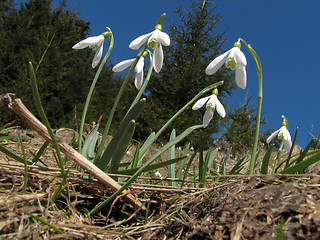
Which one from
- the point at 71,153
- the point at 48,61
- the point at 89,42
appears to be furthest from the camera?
the point at 48,61

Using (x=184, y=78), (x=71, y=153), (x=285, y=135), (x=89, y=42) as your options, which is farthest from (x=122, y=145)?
(x=184, y=78)

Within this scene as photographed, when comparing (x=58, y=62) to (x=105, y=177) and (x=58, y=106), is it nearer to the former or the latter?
(x=58, y=106)

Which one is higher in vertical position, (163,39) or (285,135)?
(163,39)

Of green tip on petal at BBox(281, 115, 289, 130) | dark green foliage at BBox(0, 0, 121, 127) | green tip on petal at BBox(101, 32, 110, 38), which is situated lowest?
green tip on petal at BBox(281, 115, 289, 130)

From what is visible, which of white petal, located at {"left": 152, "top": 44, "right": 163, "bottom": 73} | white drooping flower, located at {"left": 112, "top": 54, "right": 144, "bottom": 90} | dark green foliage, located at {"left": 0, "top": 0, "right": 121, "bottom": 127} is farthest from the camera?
dark green foliage, located at {"left": 0, "top": 0, "right": 121, "bottom": 127}

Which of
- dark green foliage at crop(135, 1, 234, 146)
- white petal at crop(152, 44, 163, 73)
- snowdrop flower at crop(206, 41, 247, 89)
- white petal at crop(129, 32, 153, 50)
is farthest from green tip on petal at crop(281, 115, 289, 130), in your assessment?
dark green foliage at crop(135, 1, 234, 146)

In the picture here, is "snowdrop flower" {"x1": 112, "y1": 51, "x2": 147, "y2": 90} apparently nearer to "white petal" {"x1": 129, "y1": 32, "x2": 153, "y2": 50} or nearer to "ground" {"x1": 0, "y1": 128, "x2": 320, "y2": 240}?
"white petal" {"x1": 129, "y1": 32, "x2": 153, "y2": 50}

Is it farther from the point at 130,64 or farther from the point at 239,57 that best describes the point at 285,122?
the point at 130,64
